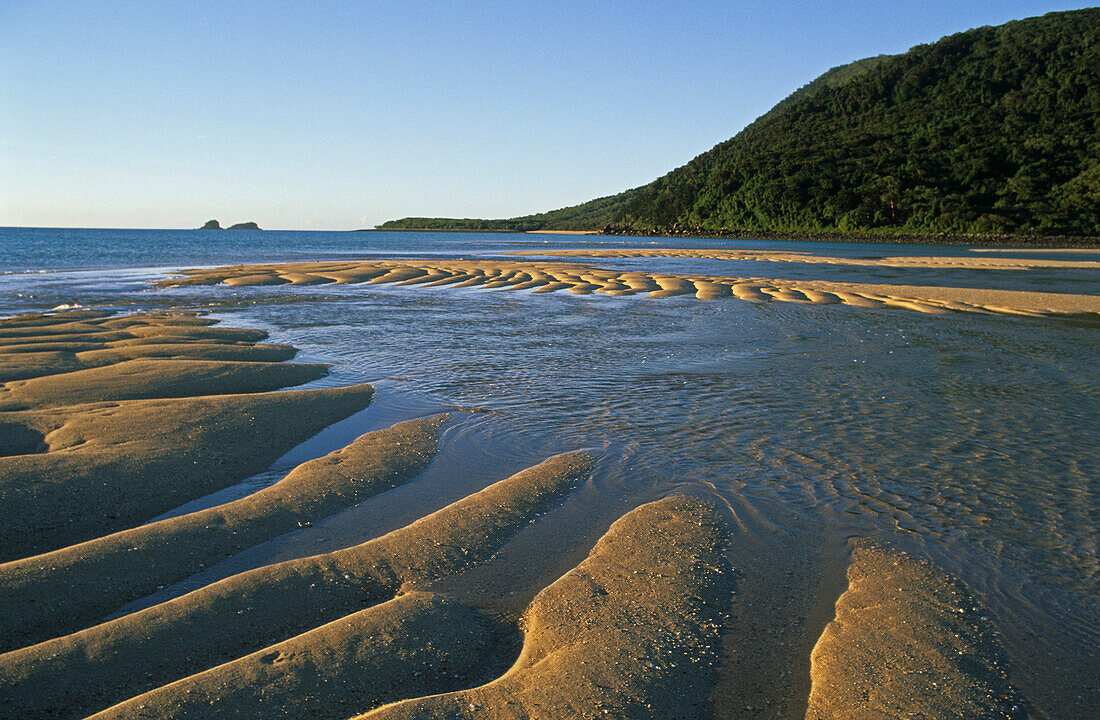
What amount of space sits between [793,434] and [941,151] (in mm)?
96111

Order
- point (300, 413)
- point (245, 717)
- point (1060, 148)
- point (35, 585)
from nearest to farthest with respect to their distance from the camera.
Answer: point (245, 717) → point (35, 585) → point (300, 413) → point (1060, 148)

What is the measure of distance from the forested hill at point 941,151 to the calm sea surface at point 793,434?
237ft

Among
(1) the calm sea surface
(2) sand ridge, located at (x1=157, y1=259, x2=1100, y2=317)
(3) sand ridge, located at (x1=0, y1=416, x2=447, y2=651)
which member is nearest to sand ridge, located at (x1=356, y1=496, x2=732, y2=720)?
(1) the calm sea surface

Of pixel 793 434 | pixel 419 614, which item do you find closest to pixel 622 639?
pixel 419 614

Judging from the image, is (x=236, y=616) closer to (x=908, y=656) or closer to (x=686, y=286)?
(x=908, y=656)

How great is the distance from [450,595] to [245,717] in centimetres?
126

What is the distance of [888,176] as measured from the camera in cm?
8406

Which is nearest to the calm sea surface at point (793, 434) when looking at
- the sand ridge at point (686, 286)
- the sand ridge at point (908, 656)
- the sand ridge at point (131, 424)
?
the sand ridge at point (908, 656)

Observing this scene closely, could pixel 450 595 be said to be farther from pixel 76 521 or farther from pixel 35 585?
pixel 76 521

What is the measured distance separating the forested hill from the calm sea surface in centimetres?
7231

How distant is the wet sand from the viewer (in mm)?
2688

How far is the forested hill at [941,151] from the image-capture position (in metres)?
71.6

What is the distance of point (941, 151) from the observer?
84250 millimetres

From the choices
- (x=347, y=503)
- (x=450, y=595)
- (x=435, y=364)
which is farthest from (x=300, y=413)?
(x=450, y=595)
